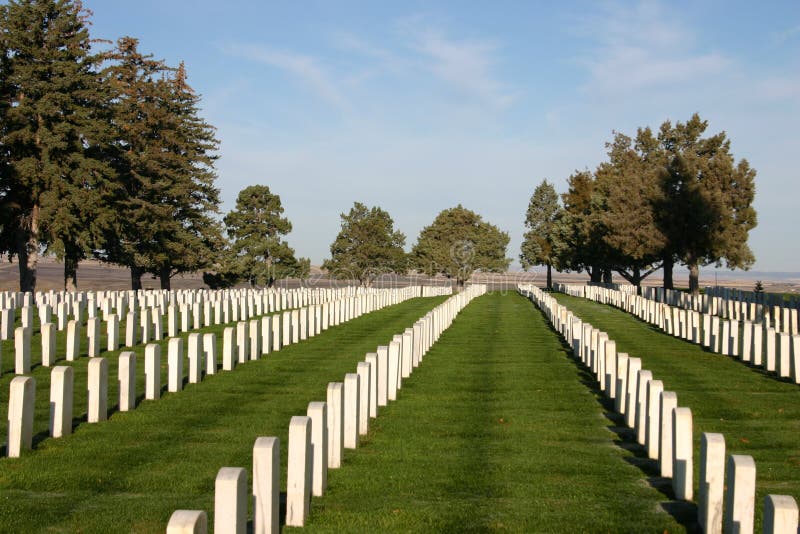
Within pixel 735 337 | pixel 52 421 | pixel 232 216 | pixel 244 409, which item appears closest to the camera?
pixel 52 421

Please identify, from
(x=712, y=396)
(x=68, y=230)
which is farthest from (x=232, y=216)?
(x=712, y=396)

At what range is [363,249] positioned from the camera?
9288 cm

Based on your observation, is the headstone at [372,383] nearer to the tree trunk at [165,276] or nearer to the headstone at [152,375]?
the headstone at [152,375]

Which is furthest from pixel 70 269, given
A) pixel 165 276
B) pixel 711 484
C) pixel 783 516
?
pixel 783 516

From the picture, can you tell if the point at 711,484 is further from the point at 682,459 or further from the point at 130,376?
the point at 130,376

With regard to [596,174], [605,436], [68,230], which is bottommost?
[605,436]

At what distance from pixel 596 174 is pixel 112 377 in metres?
71.1

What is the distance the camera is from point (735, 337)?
20688 mm

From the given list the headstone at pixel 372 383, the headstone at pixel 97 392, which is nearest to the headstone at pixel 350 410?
the headstone at pixel 372 383

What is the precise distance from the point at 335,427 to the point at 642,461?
129 inches

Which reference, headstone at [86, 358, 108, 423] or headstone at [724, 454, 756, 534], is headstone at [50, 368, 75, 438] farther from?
headstone at [724, 454, 756, 534]

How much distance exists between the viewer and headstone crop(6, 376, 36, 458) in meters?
8.98

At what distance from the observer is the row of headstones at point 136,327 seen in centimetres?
1494

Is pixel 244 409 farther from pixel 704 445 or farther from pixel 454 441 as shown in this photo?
pixel 704 445
